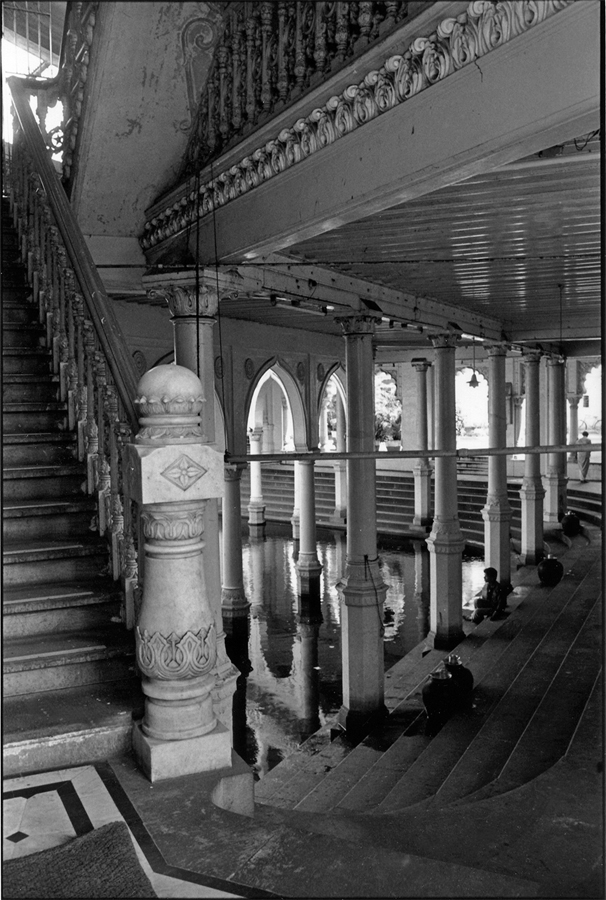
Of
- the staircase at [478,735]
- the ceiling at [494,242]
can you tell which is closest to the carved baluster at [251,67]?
the ceiling at [494,242]

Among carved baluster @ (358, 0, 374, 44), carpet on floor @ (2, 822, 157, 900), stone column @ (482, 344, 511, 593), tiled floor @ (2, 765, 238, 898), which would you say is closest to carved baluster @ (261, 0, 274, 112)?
carved baluster @ (358, 0, 374, 44)

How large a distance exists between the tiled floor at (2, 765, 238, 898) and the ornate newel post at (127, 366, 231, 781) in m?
0.21

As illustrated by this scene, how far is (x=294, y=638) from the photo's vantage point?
12867 millimetres

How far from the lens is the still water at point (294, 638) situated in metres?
9.43

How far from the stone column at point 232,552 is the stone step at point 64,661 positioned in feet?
30.6

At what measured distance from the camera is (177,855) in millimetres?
2457

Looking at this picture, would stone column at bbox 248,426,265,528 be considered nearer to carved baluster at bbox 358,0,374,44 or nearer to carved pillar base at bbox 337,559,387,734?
carved pillar base at bbox 337,559,387,734

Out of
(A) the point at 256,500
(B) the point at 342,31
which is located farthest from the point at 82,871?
(A) the point at 256,500

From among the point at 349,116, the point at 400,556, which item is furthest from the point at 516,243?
the point at 400,556

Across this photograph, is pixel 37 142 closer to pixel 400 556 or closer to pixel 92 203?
pixel 92 203

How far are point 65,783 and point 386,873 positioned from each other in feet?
3.99

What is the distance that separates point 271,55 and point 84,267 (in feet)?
7.22

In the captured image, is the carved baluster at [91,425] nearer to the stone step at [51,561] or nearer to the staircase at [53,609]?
the staircase at [53,609]

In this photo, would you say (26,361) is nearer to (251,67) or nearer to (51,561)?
(51,561)
